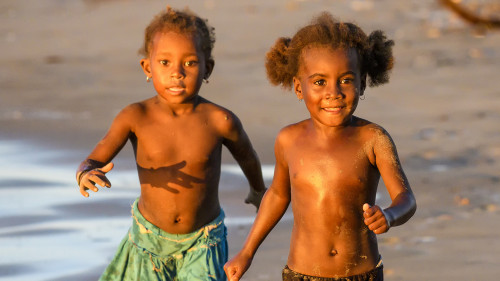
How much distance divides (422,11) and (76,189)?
900 cm

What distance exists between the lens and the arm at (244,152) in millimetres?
4621

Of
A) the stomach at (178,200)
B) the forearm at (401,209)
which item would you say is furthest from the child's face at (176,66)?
the forearm at (401,209)

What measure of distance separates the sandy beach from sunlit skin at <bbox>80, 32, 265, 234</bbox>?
1292 millimetres

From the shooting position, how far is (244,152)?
4.69 metres

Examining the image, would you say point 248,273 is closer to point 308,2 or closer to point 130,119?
point 130,119

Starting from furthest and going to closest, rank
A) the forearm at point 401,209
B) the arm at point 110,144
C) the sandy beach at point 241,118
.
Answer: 1. the sandy beach at point 241,118
2. the arm at point 110,144
3. the forearm at point 401,209

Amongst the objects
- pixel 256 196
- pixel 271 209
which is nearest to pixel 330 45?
pixel 271 209

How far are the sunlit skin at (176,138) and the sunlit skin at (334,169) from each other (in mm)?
706

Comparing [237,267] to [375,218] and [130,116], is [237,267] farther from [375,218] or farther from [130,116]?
[130,116]

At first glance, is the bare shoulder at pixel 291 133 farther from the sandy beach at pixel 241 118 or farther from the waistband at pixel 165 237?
the sandy beach at pixel 241 118

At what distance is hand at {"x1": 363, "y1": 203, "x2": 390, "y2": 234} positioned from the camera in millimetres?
3332

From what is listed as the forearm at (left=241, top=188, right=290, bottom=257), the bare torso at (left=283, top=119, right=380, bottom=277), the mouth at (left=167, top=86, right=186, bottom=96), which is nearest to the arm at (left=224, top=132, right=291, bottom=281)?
the forearm at (left=241, top=188, right=290, bottom=257)

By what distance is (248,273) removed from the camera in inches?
228

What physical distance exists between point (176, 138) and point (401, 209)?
1332 mm
